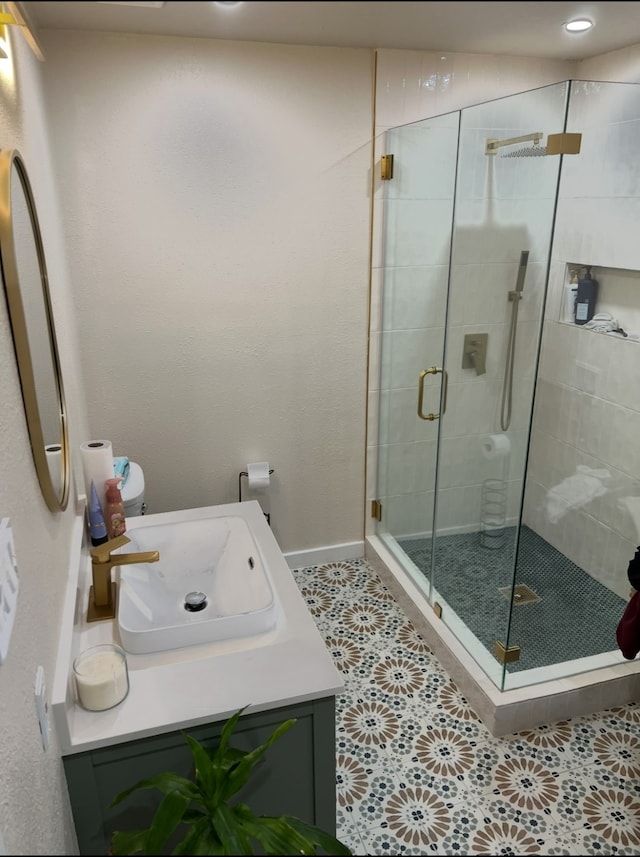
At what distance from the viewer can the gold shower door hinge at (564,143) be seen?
5.65 ft

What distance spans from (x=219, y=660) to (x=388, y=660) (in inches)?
43.1

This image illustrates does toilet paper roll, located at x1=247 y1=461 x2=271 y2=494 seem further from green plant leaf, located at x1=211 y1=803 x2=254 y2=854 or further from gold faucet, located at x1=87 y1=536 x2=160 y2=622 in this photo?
green plant leaf, located at x1=211 y1=803 x2=254 y2=854

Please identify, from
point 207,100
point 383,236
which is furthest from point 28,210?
point 383,236

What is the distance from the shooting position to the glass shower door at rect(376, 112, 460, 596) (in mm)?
2488

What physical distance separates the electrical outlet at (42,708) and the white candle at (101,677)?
197mm

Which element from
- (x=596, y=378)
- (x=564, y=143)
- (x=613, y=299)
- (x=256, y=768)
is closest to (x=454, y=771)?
(x=256, y=768)

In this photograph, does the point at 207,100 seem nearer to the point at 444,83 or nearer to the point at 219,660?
the point at 444,83

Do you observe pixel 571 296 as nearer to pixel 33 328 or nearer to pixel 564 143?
pixel 564 143

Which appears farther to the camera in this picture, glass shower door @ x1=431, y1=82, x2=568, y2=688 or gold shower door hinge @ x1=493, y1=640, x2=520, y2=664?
gold shower door hinge @ x1=493, y1=640, x2=520, y2=664

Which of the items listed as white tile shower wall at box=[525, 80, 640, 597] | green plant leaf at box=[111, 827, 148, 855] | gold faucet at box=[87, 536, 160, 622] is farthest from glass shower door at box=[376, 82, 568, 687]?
green plant leaf at box=[111, 827, 148, 855]

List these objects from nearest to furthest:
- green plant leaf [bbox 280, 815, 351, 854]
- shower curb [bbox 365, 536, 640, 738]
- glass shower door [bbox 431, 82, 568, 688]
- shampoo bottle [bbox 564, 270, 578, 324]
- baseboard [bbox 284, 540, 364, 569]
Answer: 1. green plant leaf [bbox 280, 815, 351, 854]
2. glass shower door [bbox 431, 82, 568, 688]
3. shower curb [bbox 365, 536, 640, 738]
4. shampoo bottle [bbox 564, 270, 578, 324]
5. baseboard [bbox 284, 540, 364, 569]

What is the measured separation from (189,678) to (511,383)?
4.65 ft

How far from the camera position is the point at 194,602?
5.98 ft

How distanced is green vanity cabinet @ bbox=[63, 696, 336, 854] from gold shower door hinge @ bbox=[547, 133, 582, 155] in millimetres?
1580
